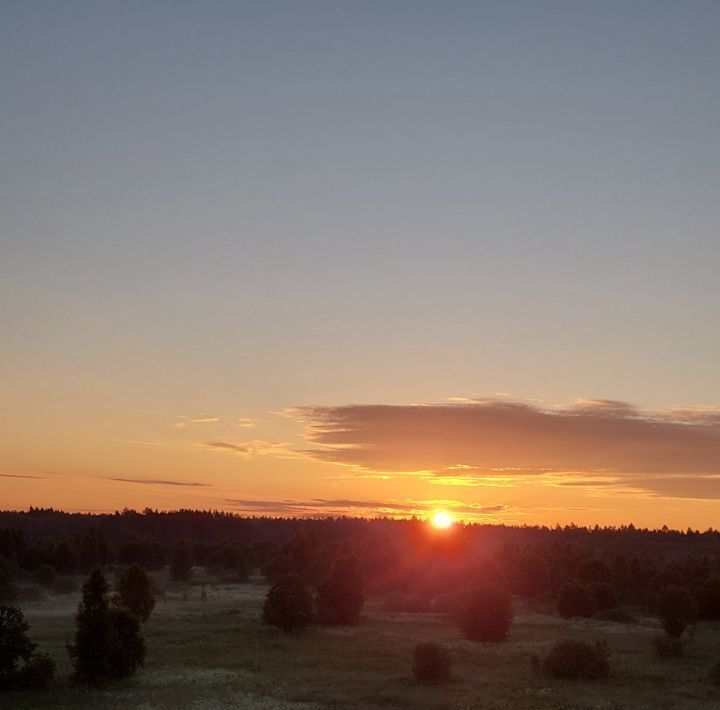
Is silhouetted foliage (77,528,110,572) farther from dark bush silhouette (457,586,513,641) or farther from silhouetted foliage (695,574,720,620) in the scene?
silhouetted foliage (695,574,720,620)

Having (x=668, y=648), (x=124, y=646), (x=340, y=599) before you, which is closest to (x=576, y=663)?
(x=668, y=648)

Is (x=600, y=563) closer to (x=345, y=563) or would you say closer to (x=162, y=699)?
(x=345, y=563)

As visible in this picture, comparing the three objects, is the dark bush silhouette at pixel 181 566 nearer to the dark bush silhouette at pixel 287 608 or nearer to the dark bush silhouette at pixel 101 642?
the dark bush silhouette at pixel 287 608

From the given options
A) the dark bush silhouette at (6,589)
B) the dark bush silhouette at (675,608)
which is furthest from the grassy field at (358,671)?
the dark bush silhouette at (6,589)

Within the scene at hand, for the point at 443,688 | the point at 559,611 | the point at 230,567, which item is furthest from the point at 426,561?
the point at 443,688

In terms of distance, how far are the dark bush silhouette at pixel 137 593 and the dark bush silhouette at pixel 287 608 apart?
366 inches

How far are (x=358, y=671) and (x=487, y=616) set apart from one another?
1784cm

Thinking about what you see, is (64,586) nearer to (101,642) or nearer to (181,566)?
(181,566)

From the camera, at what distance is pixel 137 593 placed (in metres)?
65.1

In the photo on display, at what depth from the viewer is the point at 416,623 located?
238ft

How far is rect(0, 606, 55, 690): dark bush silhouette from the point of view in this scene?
1563 inches

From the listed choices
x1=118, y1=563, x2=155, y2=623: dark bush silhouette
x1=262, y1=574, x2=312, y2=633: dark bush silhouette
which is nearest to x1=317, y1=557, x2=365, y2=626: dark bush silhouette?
x1=262, y1=574, x2=312, y2=633: dark bush silhouette

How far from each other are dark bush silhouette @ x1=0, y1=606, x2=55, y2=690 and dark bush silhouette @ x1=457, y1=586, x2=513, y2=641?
102ft

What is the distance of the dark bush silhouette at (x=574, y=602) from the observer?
80.2 m
